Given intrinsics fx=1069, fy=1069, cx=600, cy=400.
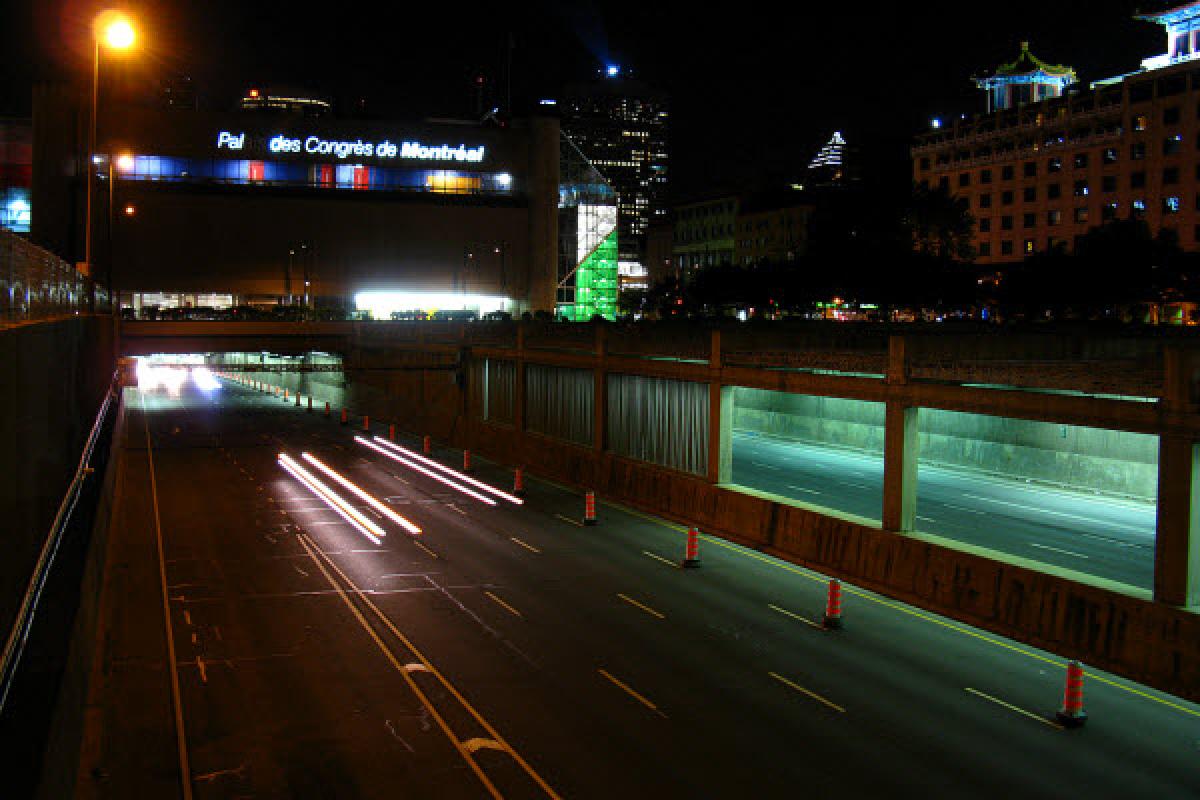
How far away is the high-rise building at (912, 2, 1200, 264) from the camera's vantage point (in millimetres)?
98125

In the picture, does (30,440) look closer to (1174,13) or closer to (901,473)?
(901,473)

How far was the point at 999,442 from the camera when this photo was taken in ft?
143

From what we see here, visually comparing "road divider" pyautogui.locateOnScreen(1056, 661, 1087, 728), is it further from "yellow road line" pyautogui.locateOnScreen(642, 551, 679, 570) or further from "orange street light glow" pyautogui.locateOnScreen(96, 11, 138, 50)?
"orange street light glow" pyautogui.locateOnScreen(96, 11, 138, 50)

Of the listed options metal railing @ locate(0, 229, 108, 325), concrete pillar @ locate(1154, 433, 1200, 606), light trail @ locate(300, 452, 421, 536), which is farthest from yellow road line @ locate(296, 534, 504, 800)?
concrete pillar @ locate(1154, 433, 1200, 606)

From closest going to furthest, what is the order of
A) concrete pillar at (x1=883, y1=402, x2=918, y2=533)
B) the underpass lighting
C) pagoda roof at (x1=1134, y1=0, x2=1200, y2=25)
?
concrete pillar at (x1=883, y1=402, x2=918, y2=533)
pagoda roof at (x1=1134, y1=0, x2=1200, y2=25)
the underpass lighting

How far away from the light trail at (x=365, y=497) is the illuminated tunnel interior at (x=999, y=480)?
1241 centimetres

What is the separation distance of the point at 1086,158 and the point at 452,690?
108337 millimetres

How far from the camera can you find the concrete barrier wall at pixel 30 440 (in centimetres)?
572

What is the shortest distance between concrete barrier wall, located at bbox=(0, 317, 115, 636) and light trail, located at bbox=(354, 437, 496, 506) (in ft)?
83.1

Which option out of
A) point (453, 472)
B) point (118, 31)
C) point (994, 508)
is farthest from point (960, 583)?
point (453, 472)

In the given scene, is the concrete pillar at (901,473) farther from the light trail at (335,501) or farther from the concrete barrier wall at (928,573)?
the light trail at (335,501)

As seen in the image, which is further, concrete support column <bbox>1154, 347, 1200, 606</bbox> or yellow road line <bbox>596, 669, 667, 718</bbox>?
concrete support column <bbox>1154, 347, 1200, 606</bbox>

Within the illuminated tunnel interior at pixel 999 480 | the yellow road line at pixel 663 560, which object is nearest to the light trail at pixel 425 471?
the yellow road line at pixel 663 560

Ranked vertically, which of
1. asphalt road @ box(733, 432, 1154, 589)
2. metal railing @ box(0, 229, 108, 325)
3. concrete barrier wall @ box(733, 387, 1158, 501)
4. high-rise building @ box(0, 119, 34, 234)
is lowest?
asphalt road @ box(733, 432, 1154, 589)
